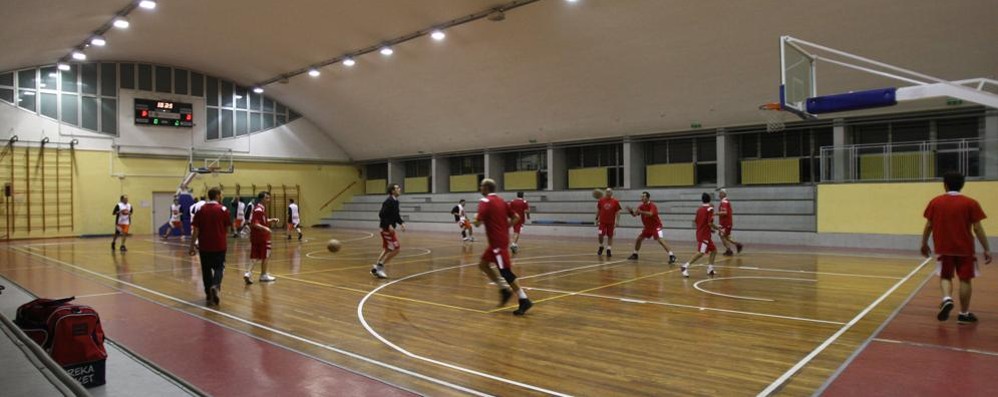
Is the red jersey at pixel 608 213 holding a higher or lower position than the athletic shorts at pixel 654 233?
higher

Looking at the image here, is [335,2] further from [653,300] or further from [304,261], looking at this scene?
[653,300]

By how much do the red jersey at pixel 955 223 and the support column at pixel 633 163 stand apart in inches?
741

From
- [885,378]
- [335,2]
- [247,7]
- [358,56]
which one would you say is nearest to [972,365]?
[885,378]

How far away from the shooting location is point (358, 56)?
24.7m

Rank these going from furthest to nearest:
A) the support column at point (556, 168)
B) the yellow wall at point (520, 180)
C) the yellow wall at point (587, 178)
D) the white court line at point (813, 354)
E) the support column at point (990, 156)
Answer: the yellow wall at point (520, 180), the support column at point (556, 168), the yellow wall at point (587, 178), the support column at point (990, 156), the white court line at point (813, 354)

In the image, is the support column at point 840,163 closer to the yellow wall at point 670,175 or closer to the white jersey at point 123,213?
the yellow wall at point 670,175

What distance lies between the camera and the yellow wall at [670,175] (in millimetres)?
25031

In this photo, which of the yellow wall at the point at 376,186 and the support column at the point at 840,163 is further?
the yellow wall at the point at 376,186

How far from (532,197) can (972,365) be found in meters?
23.8

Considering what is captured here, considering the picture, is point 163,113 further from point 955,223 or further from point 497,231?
point 955,223

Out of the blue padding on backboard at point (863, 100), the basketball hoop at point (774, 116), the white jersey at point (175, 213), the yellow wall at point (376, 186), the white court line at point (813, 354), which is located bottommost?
the white court line at point (813, 354)

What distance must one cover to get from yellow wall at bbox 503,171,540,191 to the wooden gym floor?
16148mm

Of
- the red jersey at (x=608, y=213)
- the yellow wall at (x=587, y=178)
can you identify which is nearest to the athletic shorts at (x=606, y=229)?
the red jersey at (x=608, y=213)

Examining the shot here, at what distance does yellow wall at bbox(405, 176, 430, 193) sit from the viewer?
35.7 meters
